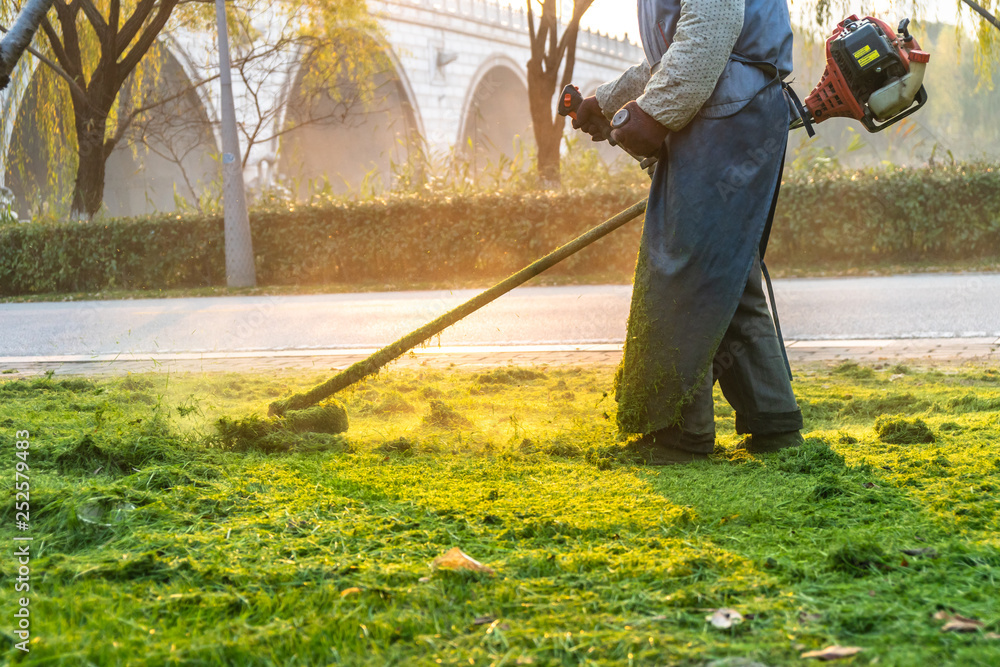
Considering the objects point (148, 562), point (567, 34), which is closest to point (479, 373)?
point (148, 562)

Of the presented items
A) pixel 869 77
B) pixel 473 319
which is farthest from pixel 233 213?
pixel 869 77

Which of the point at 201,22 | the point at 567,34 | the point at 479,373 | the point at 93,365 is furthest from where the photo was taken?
the point at 201,22

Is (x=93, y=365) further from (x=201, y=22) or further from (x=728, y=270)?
(x=201, y=22)

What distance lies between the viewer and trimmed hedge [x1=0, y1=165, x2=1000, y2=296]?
38.2 feet

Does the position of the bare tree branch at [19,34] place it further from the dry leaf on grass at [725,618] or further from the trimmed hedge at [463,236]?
the trimmed hedge at [463,236]

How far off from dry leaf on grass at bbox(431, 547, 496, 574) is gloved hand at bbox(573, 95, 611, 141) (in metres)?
1.71

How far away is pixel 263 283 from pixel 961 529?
41.3ft

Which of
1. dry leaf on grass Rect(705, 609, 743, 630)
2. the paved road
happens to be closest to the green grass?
dry leaf on grass Rect(705, 609, 743, 630)

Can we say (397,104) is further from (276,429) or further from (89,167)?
→ (276,429)

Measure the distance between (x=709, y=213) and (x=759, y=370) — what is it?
1.79 feet

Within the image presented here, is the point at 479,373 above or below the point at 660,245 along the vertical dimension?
below

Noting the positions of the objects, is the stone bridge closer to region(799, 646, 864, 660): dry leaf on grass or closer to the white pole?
the white pole

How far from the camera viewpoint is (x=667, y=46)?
2854mm

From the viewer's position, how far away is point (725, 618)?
1.59 meters
